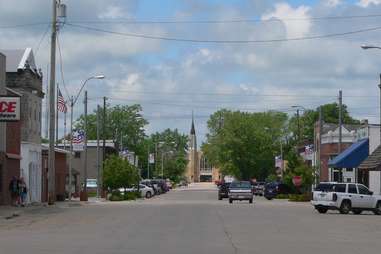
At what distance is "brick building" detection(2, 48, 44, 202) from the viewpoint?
5036 cm

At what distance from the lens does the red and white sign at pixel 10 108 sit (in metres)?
39.1

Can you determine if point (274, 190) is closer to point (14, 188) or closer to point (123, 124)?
point (14, 188)

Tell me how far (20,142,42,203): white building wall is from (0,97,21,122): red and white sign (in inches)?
452

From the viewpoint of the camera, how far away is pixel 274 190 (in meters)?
75.0

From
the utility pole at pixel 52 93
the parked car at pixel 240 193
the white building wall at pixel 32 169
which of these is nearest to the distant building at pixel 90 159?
the white building wall at pixel 32 169

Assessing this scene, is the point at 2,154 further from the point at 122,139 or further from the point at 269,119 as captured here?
the point at 122,139

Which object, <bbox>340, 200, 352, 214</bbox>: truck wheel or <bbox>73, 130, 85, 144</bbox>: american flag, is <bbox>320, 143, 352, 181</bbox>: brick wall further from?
<bbox>340, 200, 352, 214</bbox>: truck wheel

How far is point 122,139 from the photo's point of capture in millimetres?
146875

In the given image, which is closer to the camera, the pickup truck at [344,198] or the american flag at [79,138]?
the pickup truck at [344,198]

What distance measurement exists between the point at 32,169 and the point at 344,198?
22947 millimetres

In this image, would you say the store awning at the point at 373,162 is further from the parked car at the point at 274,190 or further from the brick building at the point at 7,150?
the brick building at the point at 7,150

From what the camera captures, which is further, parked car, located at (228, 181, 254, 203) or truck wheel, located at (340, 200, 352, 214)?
parked car, located at (228, 181, 254, 203)

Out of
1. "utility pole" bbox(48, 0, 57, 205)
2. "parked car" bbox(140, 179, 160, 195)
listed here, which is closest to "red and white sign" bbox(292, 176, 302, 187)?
"parked car" bbox(140, 179, 160, 195)

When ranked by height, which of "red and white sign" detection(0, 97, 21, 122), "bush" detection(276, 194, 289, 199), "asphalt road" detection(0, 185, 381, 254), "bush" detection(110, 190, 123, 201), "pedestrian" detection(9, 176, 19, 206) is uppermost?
"red and white sign" detection(0, 97, 21, 122)
